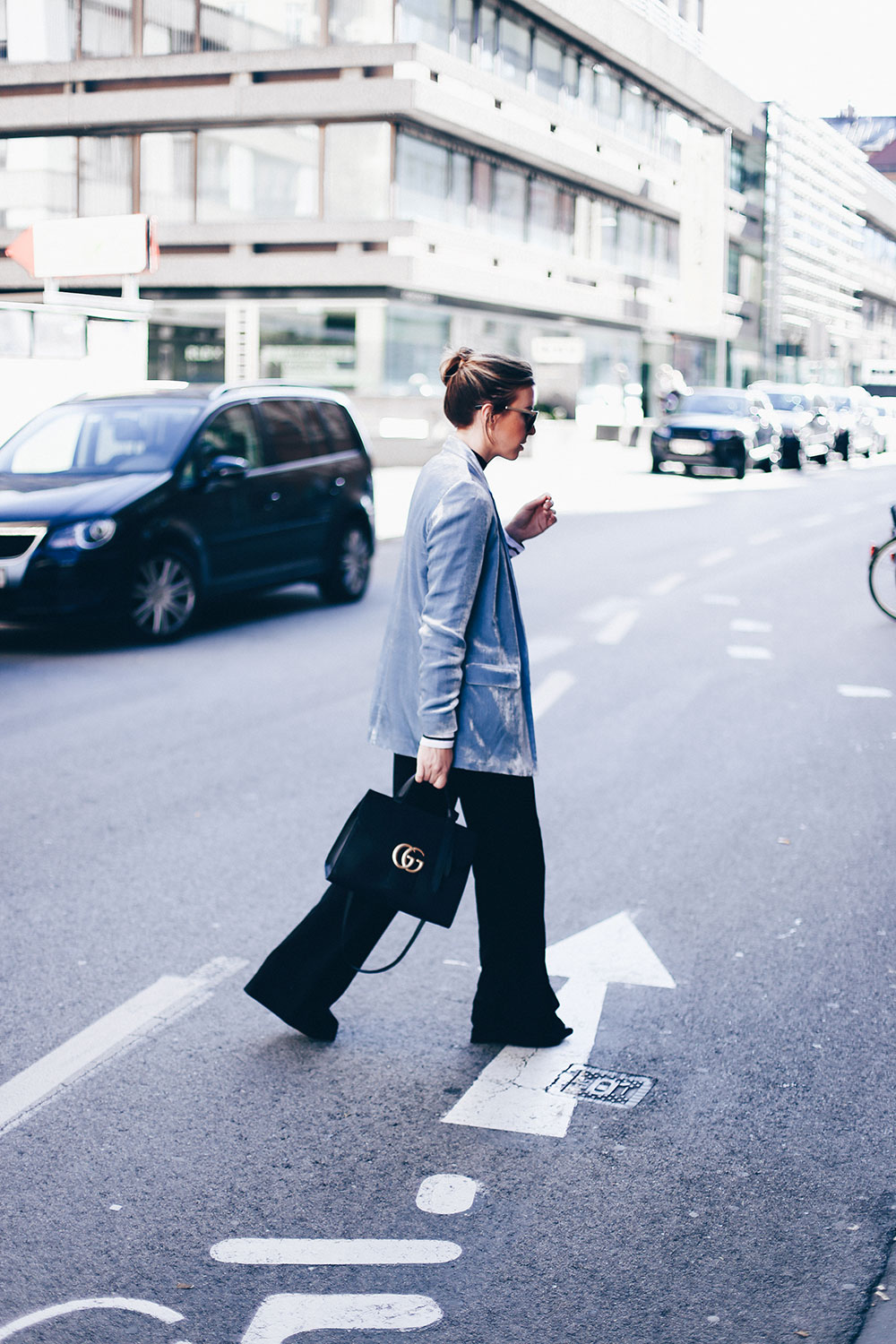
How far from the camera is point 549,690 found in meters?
9.82

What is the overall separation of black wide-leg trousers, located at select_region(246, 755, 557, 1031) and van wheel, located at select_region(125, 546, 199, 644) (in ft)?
24.4

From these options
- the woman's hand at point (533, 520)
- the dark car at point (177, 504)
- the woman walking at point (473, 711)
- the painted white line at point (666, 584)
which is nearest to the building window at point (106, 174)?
the painted white line at point (666, 584)

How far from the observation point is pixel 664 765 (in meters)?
7.90

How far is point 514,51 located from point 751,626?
37920 mm

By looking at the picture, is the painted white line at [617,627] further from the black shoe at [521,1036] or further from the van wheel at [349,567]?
the black shoe at [521,1036]

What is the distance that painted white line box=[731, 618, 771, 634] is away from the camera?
1277cm

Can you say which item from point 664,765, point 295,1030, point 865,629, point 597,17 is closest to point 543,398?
point 597,17

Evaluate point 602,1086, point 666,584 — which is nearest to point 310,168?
point 666,584

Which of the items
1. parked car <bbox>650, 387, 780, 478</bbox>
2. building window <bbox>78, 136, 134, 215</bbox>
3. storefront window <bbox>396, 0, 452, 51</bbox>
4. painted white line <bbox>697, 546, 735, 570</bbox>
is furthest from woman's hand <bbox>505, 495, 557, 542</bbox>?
building window <bbox>78, 136, 134, 215</bbox>

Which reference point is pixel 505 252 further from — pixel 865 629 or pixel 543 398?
pixel 865 629

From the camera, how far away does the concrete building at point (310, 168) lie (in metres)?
40.2

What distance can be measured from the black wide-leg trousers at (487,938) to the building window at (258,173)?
1511 inches

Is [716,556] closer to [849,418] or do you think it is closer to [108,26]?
[849,418]

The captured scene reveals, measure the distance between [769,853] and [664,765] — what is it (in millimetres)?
1576
